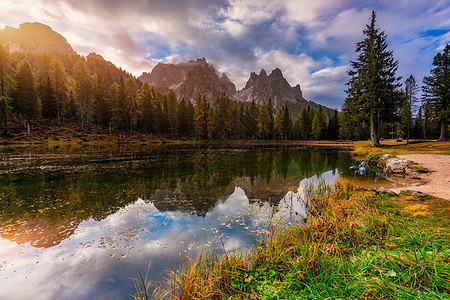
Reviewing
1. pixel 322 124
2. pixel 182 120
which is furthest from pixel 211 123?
pixel 322 124

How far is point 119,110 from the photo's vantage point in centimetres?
5838

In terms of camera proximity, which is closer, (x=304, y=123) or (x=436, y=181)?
(x=436, y=181)

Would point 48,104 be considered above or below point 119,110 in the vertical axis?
above

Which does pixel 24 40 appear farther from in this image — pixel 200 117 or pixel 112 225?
pixel 112 225

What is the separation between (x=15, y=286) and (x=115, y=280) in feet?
7.01

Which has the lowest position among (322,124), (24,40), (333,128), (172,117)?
(333,128)

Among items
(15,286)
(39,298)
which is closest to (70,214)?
(15,286)

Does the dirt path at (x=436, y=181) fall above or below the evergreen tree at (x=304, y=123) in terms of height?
below

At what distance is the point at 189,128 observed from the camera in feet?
256

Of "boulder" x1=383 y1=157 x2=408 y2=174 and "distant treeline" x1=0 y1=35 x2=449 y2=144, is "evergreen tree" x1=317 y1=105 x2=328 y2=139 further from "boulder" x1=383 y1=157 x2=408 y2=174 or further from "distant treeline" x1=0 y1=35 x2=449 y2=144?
"boulder" x1=383 y1=157 x2=408 y2=174

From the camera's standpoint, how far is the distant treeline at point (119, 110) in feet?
171

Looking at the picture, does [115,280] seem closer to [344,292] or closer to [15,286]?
[15,286]

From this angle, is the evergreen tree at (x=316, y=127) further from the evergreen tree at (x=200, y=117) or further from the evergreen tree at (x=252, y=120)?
the evergreen tree at (x=200, y=117)

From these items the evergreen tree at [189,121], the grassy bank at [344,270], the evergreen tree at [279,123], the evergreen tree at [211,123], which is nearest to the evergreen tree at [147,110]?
the evergreen tree at [189,121]
